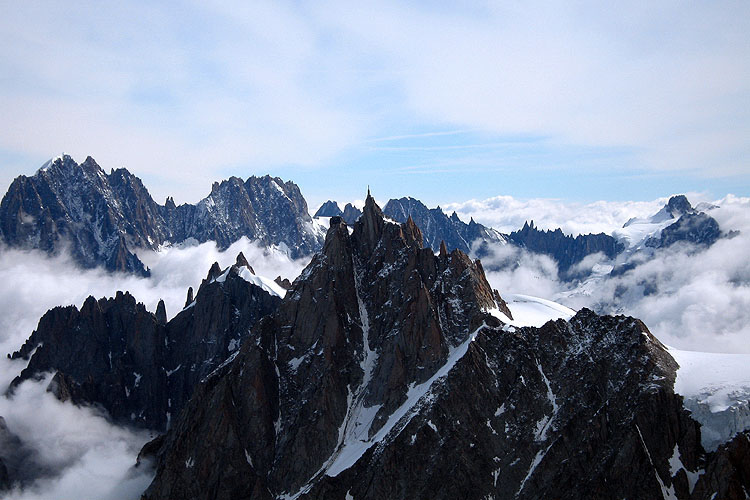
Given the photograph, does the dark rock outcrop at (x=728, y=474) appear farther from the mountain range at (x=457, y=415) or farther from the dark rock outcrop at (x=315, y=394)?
the dark rock outcrop at (x=315, y=394)

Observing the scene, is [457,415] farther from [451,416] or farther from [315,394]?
[315,394]

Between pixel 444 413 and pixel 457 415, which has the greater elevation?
pixel 444 413

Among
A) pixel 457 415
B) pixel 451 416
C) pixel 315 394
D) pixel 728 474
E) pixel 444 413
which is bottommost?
pixel 728 474

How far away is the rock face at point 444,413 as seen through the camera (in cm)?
12975

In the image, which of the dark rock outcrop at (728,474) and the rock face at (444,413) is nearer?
the dark rock outcrop at (728,474)

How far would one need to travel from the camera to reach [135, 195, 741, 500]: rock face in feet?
426

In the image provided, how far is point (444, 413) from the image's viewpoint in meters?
152

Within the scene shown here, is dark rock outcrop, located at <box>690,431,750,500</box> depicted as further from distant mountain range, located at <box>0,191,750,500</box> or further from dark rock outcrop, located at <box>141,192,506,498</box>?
dark rock outcrop, located at <box>141,192,506,498</box>

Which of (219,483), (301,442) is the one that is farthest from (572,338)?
(219,483)

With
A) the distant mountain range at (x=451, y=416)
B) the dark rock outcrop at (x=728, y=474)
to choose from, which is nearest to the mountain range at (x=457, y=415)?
the dark rock outcrop at (x=728, y=474)

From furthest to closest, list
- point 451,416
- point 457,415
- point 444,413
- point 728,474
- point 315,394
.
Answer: point 315,394
point 444,413
point 451,416
point 457,415
point 728,474

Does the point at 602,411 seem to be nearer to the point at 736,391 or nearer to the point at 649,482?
the point at 649,482

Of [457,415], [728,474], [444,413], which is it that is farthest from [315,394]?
[728,474]

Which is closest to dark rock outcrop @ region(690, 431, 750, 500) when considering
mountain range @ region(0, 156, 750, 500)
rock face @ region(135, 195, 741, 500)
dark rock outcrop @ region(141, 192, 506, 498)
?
mountain range @ region(0, 156, 750, 500)
